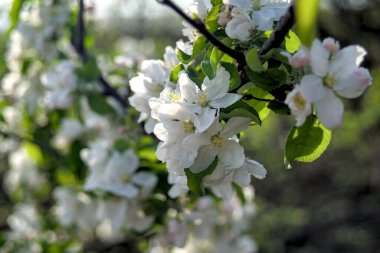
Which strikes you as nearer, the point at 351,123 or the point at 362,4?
the point at 351,123

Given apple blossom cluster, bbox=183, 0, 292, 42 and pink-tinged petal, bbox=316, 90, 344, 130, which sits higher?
apple blossom cluster, bbox=183, 0, 292, 42

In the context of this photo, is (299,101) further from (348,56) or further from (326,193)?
(326,193)

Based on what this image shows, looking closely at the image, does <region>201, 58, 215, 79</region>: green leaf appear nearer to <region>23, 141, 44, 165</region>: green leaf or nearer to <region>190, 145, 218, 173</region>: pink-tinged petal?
<region>190, 145, 218, 173</region>: pink-tinged petal

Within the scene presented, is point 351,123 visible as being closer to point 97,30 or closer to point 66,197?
point 97,30

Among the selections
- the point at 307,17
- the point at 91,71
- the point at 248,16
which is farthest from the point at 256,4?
the point at 91,71

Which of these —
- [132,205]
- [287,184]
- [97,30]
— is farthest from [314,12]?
[287,184]

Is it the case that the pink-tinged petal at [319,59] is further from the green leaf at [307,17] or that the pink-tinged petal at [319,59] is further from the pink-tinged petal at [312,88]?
the green leaf at [307,17]

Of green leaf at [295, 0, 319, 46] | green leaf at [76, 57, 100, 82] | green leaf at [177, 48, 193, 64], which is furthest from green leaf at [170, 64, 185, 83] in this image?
green leaf at [76, 57, 100, 82]
